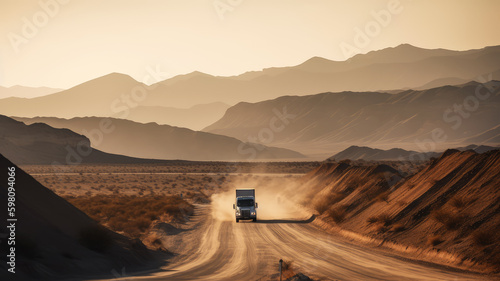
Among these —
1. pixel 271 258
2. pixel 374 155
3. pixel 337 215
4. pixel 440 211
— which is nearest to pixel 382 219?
pixel 440 211

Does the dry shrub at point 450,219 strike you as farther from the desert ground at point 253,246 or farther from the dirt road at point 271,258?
the dirt road at point 271,258

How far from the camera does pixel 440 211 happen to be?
2895cm

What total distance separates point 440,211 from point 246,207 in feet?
59.2

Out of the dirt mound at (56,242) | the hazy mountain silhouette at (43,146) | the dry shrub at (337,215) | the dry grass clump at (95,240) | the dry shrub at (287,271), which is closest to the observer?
the dirt mound at (56,242)

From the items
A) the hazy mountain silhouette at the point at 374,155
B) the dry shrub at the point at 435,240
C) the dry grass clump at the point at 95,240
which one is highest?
the hazy mountain silhouette at the point at 374,155

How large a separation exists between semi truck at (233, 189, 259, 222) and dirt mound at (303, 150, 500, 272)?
17.4 feet

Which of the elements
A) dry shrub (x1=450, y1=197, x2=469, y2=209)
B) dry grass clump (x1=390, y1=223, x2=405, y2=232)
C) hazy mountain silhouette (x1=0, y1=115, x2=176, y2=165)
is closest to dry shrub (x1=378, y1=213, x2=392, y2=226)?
dry grass clump (x1=390, y1=223, x2=405, y2=232)

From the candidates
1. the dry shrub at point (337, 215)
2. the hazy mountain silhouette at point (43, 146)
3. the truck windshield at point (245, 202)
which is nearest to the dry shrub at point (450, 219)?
the dry shrub at point (337, 215)

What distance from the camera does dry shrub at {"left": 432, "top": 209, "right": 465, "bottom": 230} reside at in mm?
27913

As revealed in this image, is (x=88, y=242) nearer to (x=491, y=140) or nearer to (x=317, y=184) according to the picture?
(x=317, y=184)

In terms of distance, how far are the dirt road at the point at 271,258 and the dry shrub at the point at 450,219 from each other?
3.24 m

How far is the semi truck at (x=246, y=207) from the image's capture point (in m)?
43.9

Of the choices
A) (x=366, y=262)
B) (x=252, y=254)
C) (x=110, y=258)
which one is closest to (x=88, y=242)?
(x=110, y=258)

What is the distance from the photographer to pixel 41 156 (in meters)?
152
